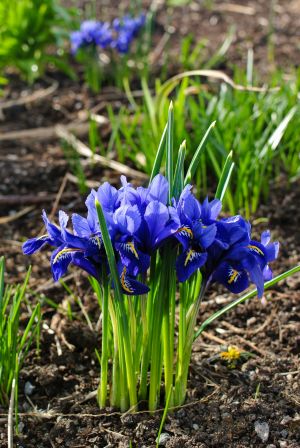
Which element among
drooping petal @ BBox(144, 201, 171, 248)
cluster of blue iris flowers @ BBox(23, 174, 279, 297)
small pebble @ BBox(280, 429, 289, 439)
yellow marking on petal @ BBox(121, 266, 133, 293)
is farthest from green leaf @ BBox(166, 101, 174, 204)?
small pebble @ BBox(280, 429, 289, 439)

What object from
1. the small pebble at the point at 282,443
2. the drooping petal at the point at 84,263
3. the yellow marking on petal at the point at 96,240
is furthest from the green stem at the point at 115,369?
the small pebble at the point at 282,443

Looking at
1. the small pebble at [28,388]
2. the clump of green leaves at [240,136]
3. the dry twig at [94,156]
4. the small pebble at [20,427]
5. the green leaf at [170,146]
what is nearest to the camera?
the green leaf at [170,146]

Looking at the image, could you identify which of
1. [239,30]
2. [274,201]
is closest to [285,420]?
[274,201]

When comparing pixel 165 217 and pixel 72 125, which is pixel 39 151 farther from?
pixel 165 217

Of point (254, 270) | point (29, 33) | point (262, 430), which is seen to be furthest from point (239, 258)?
point (29, 33)

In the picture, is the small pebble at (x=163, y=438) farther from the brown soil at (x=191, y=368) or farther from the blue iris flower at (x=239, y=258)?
the blue iris flower at (x=239, y=258)

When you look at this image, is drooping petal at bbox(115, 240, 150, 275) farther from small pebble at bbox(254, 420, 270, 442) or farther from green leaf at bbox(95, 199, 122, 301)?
small pebble at bbox(254, 420, 270, 442)
